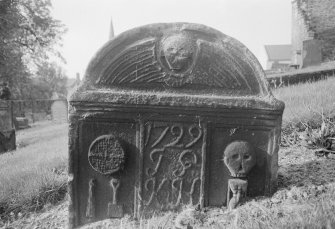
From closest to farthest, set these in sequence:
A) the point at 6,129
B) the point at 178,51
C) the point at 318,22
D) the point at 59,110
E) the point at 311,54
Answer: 1. the point at 178,51
2. the point at 6,129
3. the point at 311,54
4. the point at 318,22
5. the point at 59,110

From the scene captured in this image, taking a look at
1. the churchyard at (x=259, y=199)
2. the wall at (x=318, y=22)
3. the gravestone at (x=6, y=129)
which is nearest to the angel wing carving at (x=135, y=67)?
the churchyard at (x=259, y=199)

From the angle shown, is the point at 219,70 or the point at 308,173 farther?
the point at 308,173

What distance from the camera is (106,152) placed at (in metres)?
A: 2.66

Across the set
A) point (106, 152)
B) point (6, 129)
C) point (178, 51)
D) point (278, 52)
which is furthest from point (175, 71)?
point (278, 52)

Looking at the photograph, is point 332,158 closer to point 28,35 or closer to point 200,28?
point 200,28

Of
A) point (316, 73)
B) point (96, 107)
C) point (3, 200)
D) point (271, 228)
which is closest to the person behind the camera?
point (271, 228)

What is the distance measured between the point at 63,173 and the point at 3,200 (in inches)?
29.1

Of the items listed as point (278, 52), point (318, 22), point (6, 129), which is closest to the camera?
point (6, 129)

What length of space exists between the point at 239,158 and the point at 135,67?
3.61 ft

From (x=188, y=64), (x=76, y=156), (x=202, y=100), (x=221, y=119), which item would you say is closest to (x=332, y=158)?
(x=221, y=119)

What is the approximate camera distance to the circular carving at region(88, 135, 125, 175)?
2.67 meters

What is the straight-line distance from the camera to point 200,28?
266 centimetres

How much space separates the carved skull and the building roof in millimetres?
56680

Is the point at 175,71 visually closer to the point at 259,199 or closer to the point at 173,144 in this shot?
the point at 173,144
